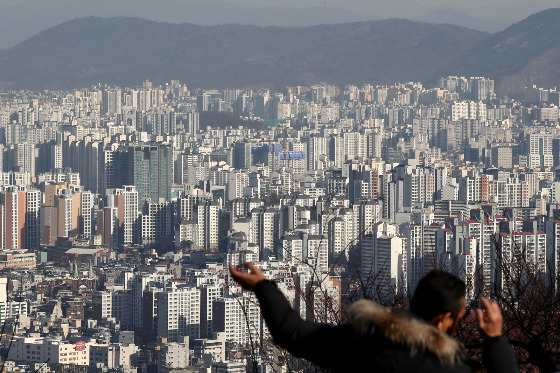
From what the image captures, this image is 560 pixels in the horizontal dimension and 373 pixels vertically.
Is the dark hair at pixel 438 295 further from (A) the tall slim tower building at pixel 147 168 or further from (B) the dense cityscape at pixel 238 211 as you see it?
(A) the tall slim tower building at pixel 147 168

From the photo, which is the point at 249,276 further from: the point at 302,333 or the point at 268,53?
the point at 268,53

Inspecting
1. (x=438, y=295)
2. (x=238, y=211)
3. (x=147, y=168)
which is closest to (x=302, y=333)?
(x=438, y=295)

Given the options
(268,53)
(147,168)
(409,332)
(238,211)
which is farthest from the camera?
(268,53)

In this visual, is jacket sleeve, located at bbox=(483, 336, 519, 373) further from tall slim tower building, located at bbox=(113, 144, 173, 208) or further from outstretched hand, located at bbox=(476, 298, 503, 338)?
tall slim tower building, located at bbox=(113, 144, 173, 208)

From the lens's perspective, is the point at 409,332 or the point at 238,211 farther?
the point at 238,211

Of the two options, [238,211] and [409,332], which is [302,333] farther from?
[238,211]

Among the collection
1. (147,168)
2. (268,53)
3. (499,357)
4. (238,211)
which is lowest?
(238,211)

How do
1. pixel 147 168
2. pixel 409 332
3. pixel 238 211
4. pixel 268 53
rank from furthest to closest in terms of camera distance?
pixel 268 53, pixel 147 168, pixel 238 211, pixel 409 332

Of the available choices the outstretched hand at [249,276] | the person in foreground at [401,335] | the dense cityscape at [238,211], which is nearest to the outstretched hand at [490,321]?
the person in foreground at [401,335]

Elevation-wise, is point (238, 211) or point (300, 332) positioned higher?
point (300, 332)
